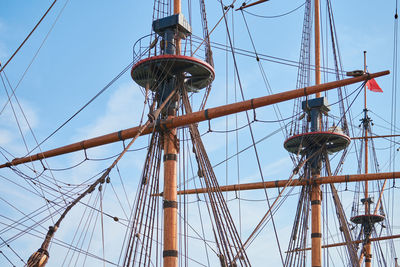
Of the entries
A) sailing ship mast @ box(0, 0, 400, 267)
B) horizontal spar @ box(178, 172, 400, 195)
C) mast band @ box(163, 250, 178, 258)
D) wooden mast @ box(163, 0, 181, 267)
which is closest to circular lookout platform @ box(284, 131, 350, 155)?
horizontal spar @ box(178, 172, 400, 195)

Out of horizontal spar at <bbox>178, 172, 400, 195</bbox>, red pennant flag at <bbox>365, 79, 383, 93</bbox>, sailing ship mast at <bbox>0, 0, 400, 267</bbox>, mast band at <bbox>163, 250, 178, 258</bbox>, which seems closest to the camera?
mast band at <bbox>163, 250, 178, 258</bbox>

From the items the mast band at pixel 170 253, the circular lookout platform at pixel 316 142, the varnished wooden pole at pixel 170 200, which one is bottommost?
the mast band at pixel 170 253

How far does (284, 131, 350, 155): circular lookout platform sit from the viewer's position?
3778 cm

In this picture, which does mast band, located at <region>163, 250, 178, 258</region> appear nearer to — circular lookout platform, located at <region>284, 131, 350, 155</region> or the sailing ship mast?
the sailing ship mast

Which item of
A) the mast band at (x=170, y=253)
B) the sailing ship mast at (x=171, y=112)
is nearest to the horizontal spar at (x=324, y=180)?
the sailing ship mast at (x=171, y=112)

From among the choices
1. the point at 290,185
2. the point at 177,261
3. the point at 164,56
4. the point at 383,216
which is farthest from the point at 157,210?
the point at 383,216

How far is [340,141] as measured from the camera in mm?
38469

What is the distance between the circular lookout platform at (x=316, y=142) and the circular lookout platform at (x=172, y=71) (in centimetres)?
1312

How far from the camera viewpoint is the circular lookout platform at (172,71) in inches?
969

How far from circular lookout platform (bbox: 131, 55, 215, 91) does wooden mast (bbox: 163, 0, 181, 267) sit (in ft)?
2.50

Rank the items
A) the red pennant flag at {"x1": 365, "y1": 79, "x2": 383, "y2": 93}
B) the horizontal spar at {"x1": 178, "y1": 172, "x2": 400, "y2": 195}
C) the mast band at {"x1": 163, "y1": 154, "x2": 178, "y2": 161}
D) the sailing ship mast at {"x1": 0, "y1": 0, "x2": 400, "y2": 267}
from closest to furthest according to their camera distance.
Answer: the sailing ship mast at {"x1": 0, "y1": 0, "x2": 400, "y2": 267}
the mast band at {"x1": 163, "y1": 154, "x2": 178, "y2": 161}
the red pennant flag at {"x1": 365, "y1": 79, "x2": 383, "y2": 93}
the horizontal spar at {"x1": 178, "y1": 172, "x2": 400, "y2": 195}

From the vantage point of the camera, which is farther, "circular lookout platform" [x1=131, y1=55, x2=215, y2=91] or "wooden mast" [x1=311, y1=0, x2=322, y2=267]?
"wooden mast" [x1=311, y1=0, x2=322, y2=267]

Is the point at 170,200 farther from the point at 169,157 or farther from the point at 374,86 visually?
the point at 374,86

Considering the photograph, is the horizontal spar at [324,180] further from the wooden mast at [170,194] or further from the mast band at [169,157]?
the mast band at [169,157]
